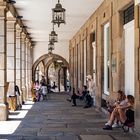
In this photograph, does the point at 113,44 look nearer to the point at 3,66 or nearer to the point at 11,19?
the point at 3,66

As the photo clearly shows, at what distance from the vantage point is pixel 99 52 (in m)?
15.6

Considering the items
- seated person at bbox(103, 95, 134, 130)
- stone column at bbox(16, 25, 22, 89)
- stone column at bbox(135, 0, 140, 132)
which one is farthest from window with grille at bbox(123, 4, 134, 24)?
stone column at bbox(16, 25, 22, 89)

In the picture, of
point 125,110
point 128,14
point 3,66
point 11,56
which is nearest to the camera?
point 125,110

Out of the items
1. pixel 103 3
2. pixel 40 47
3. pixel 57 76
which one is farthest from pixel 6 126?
pixel 57 76

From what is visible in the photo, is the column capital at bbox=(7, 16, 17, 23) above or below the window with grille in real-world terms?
above

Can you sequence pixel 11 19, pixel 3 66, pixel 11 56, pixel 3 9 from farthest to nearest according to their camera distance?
pixel 11 56 → pixel 11 19 → pixel 3 66 → pixel 3 9

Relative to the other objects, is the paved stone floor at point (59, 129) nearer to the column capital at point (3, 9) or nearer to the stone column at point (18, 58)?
the column capital at point (3, 9)

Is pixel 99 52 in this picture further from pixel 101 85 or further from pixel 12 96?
pixel 12 96

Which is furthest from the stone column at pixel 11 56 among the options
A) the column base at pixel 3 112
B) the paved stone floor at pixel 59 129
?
the column base at pixel 3 112

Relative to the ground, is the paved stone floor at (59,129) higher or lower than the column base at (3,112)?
lower

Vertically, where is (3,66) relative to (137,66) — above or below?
above

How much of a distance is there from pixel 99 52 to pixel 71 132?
5.95 metres

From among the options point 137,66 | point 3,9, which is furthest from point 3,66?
point 137,66

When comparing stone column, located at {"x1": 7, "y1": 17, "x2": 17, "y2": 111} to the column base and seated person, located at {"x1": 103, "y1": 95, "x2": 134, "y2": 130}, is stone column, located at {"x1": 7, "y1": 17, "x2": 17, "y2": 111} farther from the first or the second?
seated person, located at {"x1": 103, "y1": 95, "x2": 134, "y2": 130}
